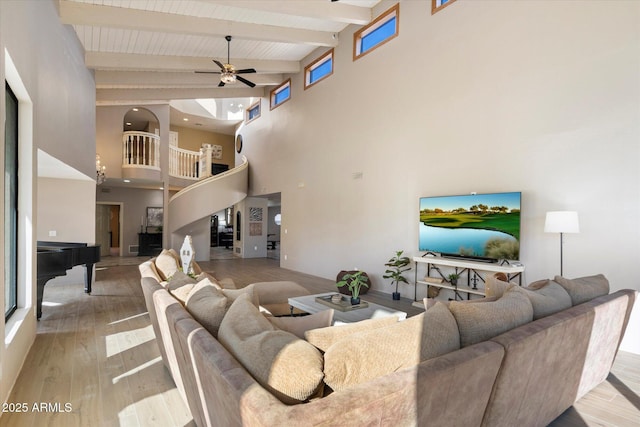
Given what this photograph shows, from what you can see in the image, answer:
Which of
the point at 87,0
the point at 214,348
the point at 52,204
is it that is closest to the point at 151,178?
the point at 52,204

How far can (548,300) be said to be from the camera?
2.29 meters

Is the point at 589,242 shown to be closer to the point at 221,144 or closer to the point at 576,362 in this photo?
the point at 576,362

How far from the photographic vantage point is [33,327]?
12.3 feet

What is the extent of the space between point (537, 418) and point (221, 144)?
15776 millimetres

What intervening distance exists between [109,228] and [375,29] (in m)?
10.8

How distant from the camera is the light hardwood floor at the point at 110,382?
2.37 meters

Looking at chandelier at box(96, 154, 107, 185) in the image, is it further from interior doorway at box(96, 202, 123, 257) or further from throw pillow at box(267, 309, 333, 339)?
throw pillow at box(267, 309, 333, 339)

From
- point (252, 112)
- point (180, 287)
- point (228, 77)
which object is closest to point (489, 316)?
point (180, 287)

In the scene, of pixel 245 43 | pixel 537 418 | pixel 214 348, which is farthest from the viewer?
pixel 245 43

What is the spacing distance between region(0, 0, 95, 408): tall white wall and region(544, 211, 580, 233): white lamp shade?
4933 mm

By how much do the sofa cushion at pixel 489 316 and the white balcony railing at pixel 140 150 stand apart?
10075 mm

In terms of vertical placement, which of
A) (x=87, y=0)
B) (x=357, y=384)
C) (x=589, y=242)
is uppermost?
(x=87, y=0)

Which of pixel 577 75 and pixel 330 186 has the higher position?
pixel 577 75

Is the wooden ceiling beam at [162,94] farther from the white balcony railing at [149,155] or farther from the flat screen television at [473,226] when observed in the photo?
the flat screen television at [473,226]
